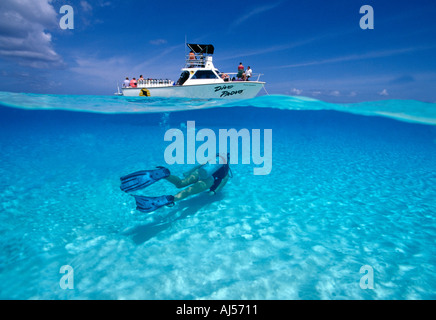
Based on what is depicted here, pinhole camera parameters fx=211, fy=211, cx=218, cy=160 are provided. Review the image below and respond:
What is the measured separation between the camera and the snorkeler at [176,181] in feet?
13.3

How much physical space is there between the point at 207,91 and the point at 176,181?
16023 mm

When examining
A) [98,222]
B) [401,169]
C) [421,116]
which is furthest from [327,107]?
[98,222]

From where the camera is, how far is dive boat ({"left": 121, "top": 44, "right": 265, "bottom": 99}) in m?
18.9

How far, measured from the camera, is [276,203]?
5883 mm

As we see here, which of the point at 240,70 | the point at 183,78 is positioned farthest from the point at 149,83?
the point at 240,70

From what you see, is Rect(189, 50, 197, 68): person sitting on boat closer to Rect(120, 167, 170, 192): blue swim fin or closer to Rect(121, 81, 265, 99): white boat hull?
Rect(121, 81, 265, 99): white boat hull

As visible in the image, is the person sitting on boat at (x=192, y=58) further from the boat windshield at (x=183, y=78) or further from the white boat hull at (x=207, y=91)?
the white boat hull at (x=207, y=91)

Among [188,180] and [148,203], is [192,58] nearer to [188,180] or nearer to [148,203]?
[188,180]

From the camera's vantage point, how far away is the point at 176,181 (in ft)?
15.7

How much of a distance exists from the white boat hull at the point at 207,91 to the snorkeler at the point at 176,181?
1483 centimetres

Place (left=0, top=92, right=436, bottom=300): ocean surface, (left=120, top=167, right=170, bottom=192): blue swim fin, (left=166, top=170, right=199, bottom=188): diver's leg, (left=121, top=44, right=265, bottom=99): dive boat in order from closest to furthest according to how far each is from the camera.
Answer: (left=0, top=92, right=436, bottom=300): ocean surface
(left=120, top=167, right=170, bottom=192): blue swim fin
(left=166, top=170, right=199, bottom=188): diver's leg
(left=121, top=44, right=265, bottom=99): dive boat
